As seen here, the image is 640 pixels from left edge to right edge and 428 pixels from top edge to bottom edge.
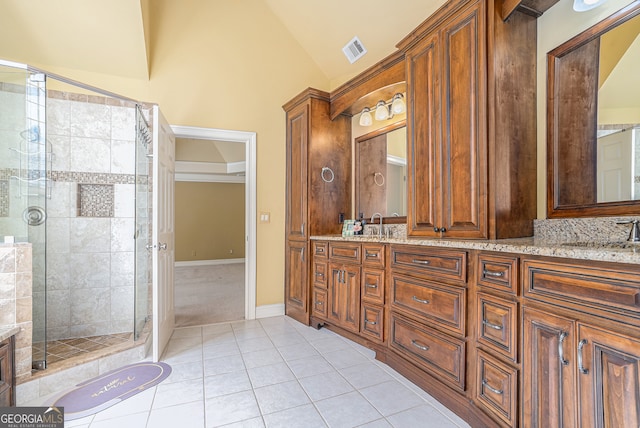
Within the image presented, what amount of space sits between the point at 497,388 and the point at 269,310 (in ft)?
8.52

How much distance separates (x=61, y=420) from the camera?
164 cm

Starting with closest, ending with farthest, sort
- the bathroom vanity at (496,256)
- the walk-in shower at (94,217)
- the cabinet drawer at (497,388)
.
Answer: the bathroom vanity at (496,256) < the cabinet drawer at (497,388) < the walk-in shower at (94,217)

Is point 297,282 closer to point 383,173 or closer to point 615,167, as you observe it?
point 383,173

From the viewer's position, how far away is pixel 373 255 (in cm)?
238

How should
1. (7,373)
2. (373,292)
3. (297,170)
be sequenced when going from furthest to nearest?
(297,170), (373,292), (7,373)

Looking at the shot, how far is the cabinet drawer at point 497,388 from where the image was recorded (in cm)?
133

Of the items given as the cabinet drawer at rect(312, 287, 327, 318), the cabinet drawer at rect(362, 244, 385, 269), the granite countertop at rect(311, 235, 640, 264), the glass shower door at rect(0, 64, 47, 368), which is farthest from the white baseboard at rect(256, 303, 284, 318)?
the granite countertop at rect(311, 235, 640, 264)

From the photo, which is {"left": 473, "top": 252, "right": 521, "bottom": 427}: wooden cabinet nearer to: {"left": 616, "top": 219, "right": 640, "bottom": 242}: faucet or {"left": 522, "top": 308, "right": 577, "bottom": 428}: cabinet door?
{"left": 522, "top": 308, "right": 577, "bottom": 428}: cabinet door

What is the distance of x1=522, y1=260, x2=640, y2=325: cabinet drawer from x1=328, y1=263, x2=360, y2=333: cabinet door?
4.73 feet

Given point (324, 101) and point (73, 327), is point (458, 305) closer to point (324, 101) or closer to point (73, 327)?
point (324, 101)

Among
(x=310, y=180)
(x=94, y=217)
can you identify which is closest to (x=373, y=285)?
(x=310, y=180)

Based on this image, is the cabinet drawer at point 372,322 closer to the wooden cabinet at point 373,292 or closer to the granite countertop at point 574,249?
the wooden cabinet at point 373,292

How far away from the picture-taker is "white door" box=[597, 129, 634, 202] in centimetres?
150

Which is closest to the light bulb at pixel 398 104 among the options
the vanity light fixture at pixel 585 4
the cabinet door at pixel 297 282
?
the vanity light fixture at pixel 585 4
